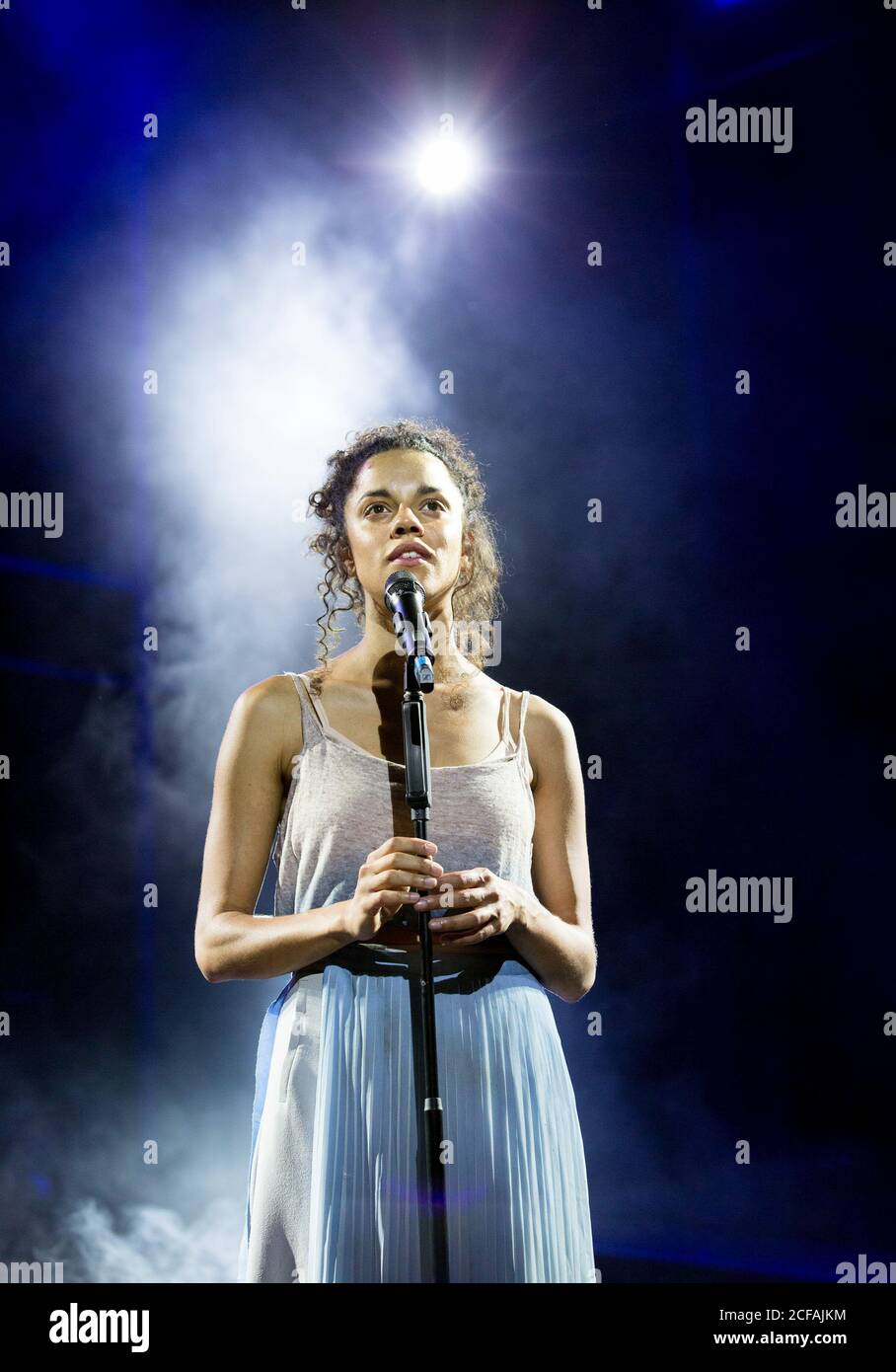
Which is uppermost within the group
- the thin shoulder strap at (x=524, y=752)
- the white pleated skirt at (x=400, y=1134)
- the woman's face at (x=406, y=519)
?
the woman's face at (x=406, y=519)

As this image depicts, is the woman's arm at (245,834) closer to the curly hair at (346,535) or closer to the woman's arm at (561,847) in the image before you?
the curly hair at (346,535)

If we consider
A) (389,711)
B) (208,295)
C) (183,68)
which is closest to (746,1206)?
(389,711)

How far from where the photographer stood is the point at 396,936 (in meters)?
2.11

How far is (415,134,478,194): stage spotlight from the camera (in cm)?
304

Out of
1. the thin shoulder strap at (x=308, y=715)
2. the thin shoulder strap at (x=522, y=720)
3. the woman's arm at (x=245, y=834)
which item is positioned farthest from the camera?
the thin shoulder strap at (x=522, y=720)

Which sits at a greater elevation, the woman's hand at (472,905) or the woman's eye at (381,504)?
the woman's eye at (381,504)

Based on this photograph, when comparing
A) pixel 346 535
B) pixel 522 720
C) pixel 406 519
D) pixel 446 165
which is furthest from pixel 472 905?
pixel 446 165

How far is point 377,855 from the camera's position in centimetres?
192

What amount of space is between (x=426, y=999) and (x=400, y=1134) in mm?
295

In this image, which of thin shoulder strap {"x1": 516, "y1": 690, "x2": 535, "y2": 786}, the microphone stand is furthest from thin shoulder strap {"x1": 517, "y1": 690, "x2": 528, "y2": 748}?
the microphone stand

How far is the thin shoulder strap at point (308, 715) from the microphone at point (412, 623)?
11.3 inches

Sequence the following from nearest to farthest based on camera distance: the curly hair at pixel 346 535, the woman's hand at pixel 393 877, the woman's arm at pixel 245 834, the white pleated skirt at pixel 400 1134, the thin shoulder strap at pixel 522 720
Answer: the woman's hand at pixel 393 877 < the white pleated skirt at pixel 400 1134 < the woman's arm at pixel 245 834 < the thin shoulder strap at pixel 522 720 < the curly hair at pixel 346 535

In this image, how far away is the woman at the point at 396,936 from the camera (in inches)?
78.2

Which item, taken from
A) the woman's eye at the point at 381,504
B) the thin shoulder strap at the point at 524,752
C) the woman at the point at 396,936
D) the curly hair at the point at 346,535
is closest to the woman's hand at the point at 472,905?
the woman at the point at 396,936
